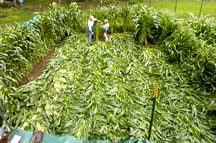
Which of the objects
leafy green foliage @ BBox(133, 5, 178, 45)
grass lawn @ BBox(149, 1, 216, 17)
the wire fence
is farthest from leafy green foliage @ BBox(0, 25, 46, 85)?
grass lawn @ BBox(149, 1, 216, 17)

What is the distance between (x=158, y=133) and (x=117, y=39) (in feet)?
9.59

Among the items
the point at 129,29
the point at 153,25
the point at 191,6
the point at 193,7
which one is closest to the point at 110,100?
the point at 153,25

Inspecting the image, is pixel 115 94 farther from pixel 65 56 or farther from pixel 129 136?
pixel 65 56

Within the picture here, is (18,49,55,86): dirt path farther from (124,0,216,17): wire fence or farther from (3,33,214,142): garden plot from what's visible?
(124,0,216,17): wire fence

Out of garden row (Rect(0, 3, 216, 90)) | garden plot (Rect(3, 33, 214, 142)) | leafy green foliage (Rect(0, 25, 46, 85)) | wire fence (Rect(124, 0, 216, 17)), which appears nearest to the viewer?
garden plot (Rect(3, 33, 214, 142))

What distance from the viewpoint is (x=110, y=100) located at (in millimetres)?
2549

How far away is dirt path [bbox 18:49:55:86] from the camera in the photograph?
3026 millimetres

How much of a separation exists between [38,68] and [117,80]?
1882 mm

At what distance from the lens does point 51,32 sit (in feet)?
13.0

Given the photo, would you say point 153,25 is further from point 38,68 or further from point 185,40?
point 38,68

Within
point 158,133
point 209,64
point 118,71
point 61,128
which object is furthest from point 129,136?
point 209,64

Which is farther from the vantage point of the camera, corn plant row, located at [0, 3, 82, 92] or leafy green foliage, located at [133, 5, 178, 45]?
leafy green foliage, located at [133, 5, 178, 45]

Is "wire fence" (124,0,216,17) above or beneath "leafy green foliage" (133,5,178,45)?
above

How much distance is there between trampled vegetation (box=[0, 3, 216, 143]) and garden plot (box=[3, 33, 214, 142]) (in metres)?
0.01
